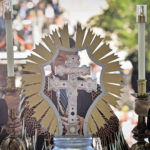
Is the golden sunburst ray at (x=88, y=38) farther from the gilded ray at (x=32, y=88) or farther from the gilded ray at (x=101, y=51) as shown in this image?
the gilded ray at (x=32, y=88)

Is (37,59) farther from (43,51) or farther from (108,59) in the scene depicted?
(108,59)

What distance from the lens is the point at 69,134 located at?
1.04 metres

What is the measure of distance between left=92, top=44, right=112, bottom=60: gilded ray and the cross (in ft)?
0.12

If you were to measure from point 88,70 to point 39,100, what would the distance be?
0.15m

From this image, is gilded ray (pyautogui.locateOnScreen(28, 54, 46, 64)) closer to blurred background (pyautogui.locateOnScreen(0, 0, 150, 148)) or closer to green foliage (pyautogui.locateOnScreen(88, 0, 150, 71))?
blurred background (pyautogui.locateOnScreen(0, 0, 150, 148))

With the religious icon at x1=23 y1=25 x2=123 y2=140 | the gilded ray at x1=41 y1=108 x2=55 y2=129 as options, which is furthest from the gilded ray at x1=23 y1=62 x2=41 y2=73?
the gilded ray at x1=41 y1=108 x2=55 y2=129

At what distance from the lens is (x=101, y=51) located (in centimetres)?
103

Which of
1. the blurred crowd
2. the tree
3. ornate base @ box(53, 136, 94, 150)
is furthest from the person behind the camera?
the tree

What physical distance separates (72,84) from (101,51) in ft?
0.37

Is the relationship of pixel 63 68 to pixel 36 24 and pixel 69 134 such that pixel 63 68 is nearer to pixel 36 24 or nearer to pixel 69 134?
pixel 69 134

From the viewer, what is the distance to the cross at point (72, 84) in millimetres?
1032

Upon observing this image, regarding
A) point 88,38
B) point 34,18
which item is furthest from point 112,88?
point 34,18

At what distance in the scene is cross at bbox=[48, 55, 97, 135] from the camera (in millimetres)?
1032

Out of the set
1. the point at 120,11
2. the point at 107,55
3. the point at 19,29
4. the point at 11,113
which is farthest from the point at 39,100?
the point at 120,11
